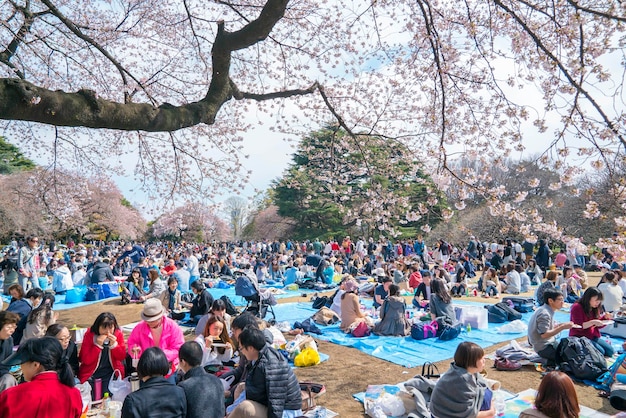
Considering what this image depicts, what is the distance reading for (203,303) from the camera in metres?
8.12

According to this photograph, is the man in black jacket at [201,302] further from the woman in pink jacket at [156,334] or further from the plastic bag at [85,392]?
the plastic bag at [85,392]

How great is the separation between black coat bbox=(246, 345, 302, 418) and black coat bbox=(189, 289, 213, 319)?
487 centimetres

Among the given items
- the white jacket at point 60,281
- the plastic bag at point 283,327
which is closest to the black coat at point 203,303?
the plastic bag at point 283,327

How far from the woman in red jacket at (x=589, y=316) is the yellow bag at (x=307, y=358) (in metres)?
3.50

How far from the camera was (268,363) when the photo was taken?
3.34m

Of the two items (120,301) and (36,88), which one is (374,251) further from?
(36,88)

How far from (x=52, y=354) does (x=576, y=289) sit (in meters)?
10.8

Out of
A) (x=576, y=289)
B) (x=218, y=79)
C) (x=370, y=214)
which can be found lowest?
(x=576, y=289)

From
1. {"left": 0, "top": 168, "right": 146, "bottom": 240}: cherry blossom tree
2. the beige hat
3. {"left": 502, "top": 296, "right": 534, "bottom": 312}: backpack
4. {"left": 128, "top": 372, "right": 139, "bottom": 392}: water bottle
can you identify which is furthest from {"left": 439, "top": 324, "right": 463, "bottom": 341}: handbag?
{"left": 0, "top": 168, "right": 146, "bottom": 240}: cherry blossom tree

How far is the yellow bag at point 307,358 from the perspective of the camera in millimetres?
6027

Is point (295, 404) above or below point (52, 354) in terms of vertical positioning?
below

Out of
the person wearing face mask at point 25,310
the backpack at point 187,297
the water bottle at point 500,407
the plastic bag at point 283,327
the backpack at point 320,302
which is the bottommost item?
the water bottle at point 500,407

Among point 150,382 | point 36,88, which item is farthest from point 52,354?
point 36,88

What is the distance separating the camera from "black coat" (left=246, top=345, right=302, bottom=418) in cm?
329
